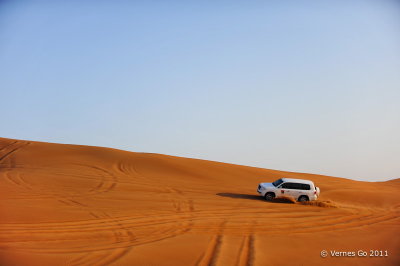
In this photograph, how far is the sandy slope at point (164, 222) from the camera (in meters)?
9.54

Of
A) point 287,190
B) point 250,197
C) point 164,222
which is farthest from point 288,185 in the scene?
point 164,222

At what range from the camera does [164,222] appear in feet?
44.6

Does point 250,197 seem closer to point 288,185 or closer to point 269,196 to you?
point 269,196

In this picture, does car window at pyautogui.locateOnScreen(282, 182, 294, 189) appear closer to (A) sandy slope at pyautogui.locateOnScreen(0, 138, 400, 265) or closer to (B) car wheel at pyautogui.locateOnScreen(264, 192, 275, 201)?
(B) car wheel at pyautogui.locateOnScreen(264, 192, 275, 201)

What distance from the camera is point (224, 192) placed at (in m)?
23.2

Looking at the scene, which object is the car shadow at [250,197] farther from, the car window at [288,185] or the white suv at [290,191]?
the car window at [288,185]

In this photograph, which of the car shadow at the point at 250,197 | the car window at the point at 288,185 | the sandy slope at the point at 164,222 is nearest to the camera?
the sandy slope at the point at 164,222

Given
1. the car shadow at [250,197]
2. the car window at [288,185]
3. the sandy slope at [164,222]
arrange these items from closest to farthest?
the sandy slope at [164,222]
the car shadow at [250,197]
the car window at [288,185]

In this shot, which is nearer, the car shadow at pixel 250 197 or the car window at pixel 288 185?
the car shadow at pixel 250 197

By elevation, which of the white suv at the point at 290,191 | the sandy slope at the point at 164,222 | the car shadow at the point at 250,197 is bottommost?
the sandy slope at the point at 164,222

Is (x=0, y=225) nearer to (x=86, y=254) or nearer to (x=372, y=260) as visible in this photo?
(x=86, y=254)

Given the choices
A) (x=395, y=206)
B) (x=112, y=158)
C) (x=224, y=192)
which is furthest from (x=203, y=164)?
(x=395, y=206)

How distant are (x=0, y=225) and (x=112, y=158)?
69.6ft

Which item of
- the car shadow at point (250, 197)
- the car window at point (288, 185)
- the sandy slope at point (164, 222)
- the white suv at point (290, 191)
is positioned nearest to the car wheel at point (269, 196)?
the white suv at point (290, 191)
